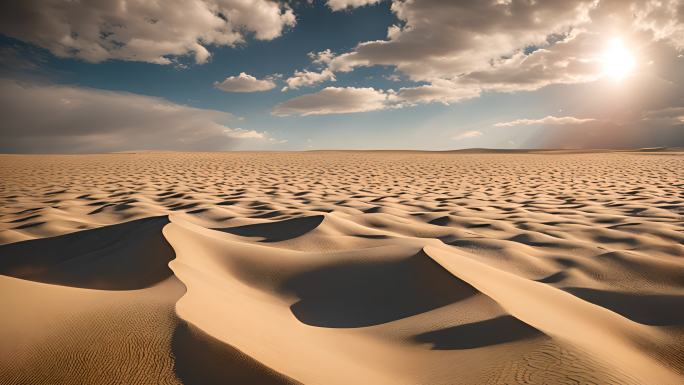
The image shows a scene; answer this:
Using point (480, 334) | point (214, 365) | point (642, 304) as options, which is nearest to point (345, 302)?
point (480, 334)

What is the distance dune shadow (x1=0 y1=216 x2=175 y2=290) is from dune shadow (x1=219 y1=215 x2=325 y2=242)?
0.62 metres

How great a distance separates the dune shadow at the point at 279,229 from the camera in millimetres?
2873

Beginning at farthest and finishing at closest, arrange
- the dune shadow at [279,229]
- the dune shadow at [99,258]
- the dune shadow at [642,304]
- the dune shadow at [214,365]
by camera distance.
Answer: the dune shadow at [279,229] < the dune shadow at [99,258] < the dune shadow at [642,304] < the dune shadow at [214,365]

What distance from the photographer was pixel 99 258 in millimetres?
2164

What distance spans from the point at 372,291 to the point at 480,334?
59 centimetres

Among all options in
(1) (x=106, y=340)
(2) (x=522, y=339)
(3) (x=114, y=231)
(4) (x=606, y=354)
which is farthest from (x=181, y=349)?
(3) (x=114, y=231)

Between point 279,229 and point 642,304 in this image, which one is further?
point 279,229

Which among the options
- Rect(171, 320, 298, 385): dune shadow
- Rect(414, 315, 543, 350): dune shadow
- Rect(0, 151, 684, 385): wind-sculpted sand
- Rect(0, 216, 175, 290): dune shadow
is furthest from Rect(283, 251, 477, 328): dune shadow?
Rect(0, 216, 175, 290): dune shadow

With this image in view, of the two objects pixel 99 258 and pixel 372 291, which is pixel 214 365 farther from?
pixel 99 258

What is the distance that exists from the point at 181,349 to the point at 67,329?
1.27ft

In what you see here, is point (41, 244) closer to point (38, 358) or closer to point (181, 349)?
point (38, 358)

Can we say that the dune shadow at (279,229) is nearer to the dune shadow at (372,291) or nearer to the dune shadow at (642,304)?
the dune shadow at (372,291)

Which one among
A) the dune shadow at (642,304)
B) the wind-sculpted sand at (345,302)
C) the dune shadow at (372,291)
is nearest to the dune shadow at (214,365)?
the wind-sculpted sand at (345,302)

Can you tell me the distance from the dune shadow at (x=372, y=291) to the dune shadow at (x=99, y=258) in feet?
2.22
